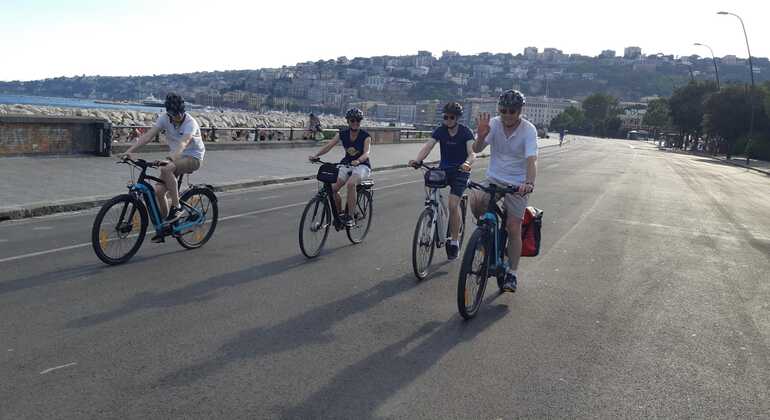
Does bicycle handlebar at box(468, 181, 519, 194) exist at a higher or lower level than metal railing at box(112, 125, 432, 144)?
higher

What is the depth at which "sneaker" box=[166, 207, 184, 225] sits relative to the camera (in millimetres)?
7949

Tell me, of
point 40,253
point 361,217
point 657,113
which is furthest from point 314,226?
point 657,113

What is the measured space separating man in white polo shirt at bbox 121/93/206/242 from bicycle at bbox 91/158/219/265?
11cm

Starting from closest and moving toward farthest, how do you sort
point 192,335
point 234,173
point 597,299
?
point 192,335, point 597,299, point 234,173

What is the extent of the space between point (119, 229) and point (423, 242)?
3217 mm

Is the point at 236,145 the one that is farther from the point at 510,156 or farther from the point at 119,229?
the point at 510,156

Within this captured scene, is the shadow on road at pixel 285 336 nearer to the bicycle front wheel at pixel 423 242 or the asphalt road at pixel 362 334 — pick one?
the asphalt road at pixel 362 334

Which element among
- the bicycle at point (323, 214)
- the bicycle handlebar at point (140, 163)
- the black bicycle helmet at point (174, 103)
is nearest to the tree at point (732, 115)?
the bicycle at point (323, 214)

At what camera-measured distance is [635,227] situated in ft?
39.6

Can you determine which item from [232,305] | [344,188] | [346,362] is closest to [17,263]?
[232,305]

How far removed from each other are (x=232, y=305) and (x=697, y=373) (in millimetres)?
3685

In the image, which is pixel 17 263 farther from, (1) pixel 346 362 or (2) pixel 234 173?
(2) pixel 234 173

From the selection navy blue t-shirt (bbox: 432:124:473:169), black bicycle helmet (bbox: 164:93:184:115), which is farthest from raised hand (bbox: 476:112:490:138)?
black bicycle helmet (bbox: 164:93:184:115)

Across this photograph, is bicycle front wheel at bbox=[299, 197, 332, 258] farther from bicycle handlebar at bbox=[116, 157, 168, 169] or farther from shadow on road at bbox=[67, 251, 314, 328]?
bicycle handlebar at bbox=[116, 157, 168, 169]
